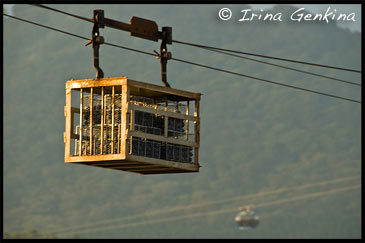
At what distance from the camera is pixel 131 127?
22.0 meters

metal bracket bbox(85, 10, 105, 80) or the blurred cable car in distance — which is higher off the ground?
the blurred cable car in distance

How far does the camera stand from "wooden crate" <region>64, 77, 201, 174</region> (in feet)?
71.2

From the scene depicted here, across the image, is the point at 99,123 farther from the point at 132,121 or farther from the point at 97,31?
the point at 97,31

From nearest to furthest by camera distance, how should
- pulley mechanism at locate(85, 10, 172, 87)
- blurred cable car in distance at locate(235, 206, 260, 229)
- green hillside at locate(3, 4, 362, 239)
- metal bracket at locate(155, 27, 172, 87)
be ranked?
pulley mechanism at locate(85, 10, 172, 87) → metal bracket at locate(155, 27, 172, 87) → blurred cable car in distance at locate(235, 206, 260, 229) → green hillside at locate(3, 4, 362, 239)

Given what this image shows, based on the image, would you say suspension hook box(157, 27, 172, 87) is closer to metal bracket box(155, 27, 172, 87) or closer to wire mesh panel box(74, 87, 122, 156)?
metal bracket box(155, 27, 172, 87)

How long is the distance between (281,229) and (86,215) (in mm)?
23247

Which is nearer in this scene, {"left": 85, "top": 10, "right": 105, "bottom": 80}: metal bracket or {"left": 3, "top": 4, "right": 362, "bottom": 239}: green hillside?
{"left": 85, "top": 10, "right": 105, "bottom": 80}: metal bracket

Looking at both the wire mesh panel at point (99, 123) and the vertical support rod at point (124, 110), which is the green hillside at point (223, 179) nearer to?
the wire mesh panel at point (99, 123)

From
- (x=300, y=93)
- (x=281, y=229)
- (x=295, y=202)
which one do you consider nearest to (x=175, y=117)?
(x=281, y=229)

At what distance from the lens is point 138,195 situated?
550ft

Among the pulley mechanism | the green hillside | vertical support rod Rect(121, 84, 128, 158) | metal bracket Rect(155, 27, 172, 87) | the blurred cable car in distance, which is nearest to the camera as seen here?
vertical support rod Rect(121, 84, 128, 158)

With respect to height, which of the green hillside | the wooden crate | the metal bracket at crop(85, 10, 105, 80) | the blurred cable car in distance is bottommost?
the wooden crate

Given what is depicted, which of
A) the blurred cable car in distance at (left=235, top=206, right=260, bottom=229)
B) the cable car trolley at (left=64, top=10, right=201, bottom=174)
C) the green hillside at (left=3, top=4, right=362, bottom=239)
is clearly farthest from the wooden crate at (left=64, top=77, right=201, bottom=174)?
the blurred cable car in distance at (left=235, top=206, right=260, bottom=229)

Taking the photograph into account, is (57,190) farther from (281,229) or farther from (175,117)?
(175,117)
